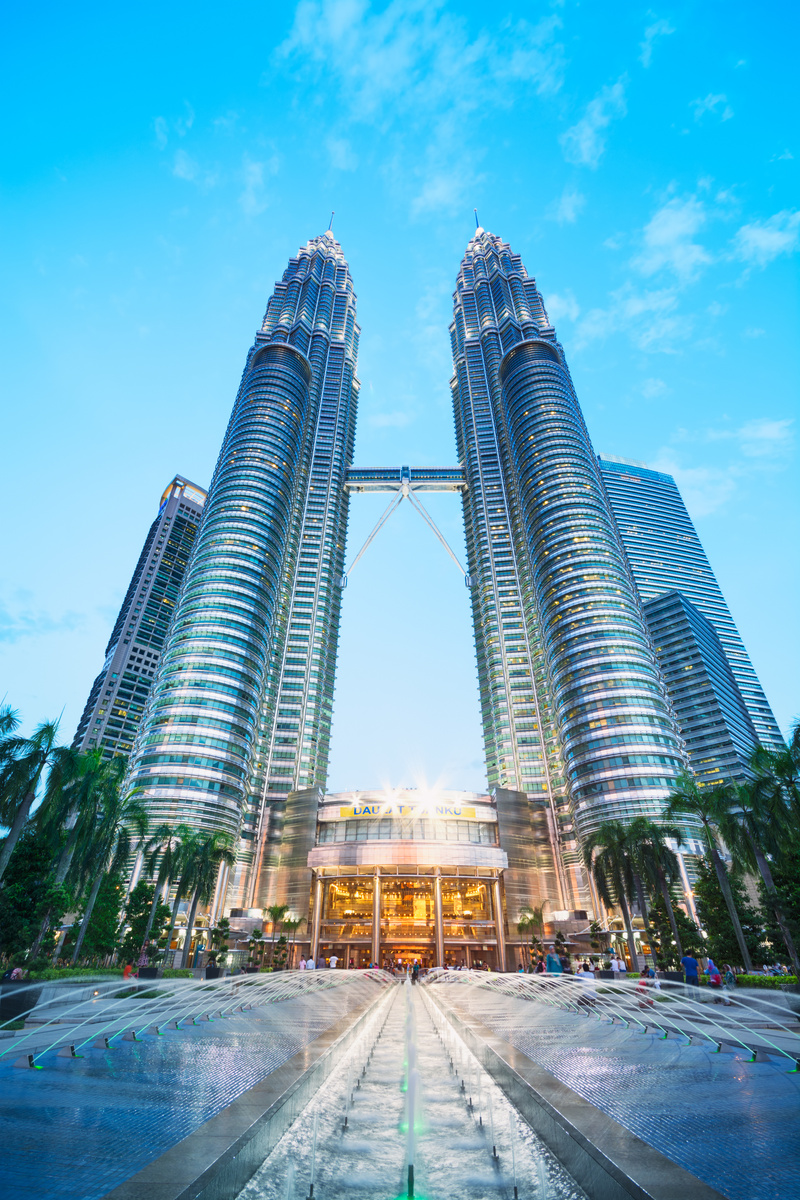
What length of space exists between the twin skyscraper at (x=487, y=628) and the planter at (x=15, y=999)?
81.6 meters

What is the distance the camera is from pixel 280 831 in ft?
375

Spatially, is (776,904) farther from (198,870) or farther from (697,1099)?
(198,870)

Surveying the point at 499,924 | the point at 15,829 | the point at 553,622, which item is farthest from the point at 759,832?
the point at 553,622

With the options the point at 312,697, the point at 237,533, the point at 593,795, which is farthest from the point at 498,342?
the point at 593,795

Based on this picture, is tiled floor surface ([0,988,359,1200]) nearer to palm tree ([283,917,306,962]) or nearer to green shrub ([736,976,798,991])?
green shrub ([736,976,798,991])

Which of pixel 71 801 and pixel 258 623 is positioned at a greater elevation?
pixel 258 623

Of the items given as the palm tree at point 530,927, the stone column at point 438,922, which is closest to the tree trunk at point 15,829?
the stone column at point 438,922

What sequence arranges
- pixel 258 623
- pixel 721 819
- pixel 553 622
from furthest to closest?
pixel 553 622, pixel 258 623, pixel 721 819

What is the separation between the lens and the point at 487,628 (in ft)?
479

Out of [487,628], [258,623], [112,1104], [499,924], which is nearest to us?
[112,1104]

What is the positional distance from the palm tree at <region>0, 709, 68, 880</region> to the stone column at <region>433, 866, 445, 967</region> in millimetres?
71590

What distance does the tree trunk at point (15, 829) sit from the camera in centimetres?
2520

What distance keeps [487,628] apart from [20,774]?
Result: 126 meters

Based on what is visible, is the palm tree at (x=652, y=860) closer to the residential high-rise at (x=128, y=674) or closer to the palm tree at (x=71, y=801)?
the palm tree at (x=71, y=801)
